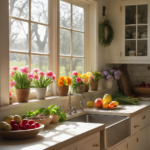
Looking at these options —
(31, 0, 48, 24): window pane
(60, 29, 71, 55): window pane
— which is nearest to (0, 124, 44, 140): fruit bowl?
(31, 0, 48, 24): window pane

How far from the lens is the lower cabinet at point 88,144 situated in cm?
215

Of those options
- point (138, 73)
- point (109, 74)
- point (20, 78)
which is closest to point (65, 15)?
point (109, 74)

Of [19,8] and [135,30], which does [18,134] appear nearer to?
[19,8]

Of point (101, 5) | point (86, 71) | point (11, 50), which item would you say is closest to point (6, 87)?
point (11, 50)

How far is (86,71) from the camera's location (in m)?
4.18

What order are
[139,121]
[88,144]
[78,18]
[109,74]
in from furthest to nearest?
[109,74], [78,18], [139,121], [88,144]

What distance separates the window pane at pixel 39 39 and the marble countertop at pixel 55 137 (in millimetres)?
994

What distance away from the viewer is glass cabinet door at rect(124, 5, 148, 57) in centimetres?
434

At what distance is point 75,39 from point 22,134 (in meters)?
2.11

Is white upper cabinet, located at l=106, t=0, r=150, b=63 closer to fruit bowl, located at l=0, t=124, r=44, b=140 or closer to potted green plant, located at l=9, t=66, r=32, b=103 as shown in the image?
potted green plant, located at l=9, t=66, r=32, b=103

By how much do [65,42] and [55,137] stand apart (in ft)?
5.85

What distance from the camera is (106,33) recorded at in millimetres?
4332

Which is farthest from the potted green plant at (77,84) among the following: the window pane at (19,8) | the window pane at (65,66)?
the window pane at (19,8)

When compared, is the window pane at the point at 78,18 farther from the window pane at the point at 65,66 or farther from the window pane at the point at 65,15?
the window pane at the point at 65,66
